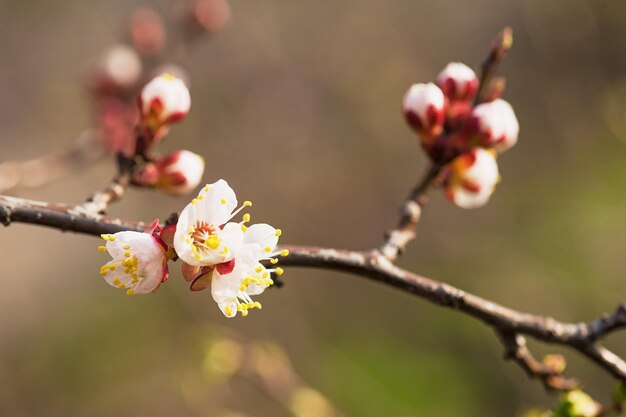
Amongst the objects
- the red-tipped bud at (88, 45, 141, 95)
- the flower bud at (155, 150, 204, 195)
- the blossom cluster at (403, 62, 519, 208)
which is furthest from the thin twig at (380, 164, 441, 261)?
the red-tipped bud at (88, 45, 141, 95)

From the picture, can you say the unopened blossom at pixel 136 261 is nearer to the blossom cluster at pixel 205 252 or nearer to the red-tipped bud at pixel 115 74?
the blossom cluster at pixel 205 252

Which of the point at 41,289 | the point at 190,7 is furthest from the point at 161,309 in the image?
the point at 190,7

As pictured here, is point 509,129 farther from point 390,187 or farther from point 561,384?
point 390,187

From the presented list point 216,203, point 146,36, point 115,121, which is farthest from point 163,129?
point 146,36

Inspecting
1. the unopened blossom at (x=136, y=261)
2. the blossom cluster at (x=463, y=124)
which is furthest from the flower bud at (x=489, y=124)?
the unopened blossom at (x=136, y=261)

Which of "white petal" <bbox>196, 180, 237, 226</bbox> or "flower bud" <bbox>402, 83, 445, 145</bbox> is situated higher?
"flower bud" <bbox>402, 83, 445, 145</bbox>

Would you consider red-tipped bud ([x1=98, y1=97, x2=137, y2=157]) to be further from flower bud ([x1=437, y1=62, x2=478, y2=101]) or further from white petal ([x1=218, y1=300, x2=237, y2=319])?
white petal ([x1=218, y1=300, x2=237, y2=319])

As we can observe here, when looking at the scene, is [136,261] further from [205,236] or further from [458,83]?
[458,83]
